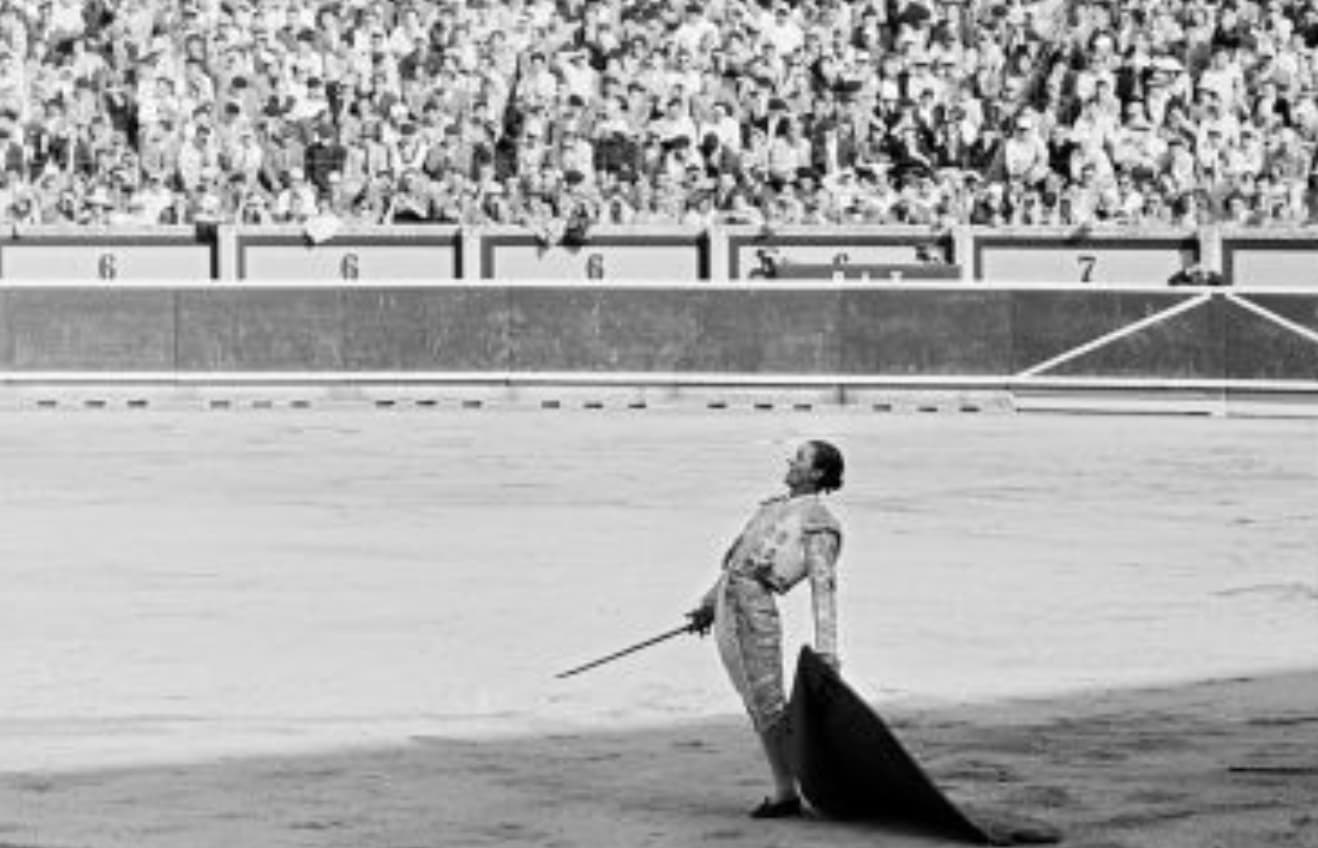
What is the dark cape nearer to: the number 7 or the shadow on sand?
the shadow on sand

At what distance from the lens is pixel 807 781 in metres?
13.3

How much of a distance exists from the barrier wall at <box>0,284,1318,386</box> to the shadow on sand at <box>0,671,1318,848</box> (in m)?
17.9

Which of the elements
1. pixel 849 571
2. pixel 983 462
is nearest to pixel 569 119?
pixel 983 462

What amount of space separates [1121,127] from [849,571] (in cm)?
1145

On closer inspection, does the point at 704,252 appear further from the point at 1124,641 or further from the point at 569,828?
the point at 569,828

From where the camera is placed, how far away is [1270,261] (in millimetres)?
33906

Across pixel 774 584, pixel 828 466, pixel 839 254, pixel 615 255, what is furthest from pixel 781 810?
pixel 615 255

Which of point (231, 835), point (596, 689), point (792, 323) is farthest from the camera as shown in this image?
point (792, 323)

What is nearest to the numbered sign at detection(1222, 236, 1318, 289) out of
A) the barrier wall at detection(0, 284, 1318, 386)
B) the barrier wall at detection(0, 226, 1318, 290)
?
the barrier wall at detection(0, 226, 1318, 290)

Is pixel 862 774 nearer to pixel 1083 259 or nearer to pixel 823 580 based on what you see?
pixel 823 580

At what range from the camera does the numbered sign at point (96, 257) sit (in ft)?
117

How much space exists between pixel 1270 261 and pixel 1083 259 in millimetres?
1718

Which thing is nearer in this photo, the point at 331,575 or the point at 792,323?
the point at 331,575

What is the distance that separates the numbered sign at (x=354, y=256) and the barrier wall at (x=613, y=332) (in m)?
0.42
